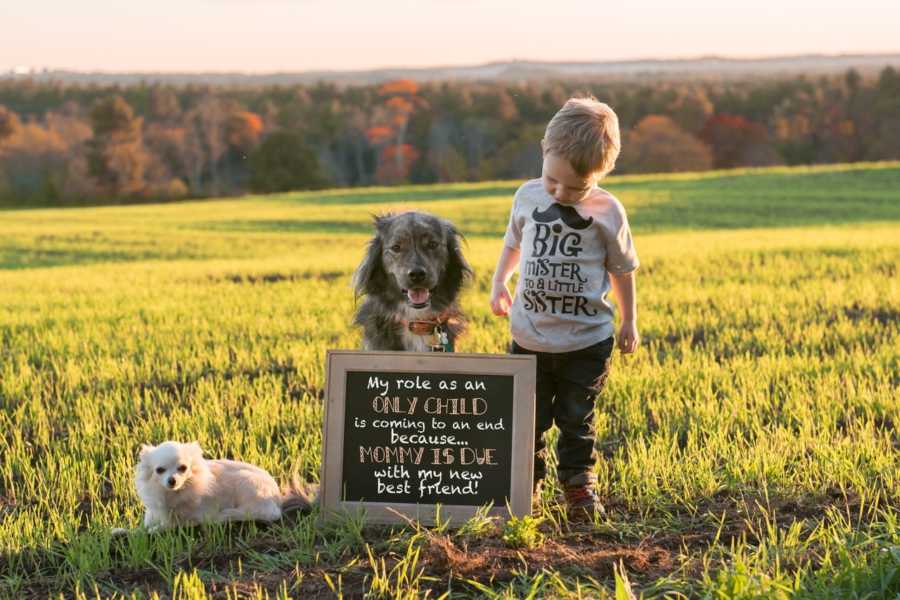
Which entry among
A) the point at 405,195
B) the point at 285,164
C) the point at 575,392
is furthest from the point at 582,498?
the point at 285,164

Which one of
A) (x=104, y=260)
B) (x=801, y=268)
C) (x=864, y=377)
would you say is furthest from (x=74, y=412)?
(x=104, y=260)

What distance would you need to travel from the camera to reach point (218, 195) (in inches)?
2721

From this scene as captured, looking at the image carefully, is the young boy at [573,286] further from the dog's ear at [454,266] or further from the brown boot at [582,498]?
the dog's ear at [454,266]

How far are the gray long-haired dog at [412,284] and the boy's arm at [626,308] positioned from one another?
3.29 ft

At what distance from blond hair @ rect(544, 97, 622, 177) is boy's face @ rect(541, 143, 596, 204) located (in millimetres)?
27

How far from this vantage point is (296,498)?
464 centimetres

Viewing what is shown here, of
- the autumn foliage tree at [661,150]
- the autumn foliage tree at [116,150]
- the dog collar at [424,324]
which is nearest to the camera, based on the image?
the dog collar at [424,324]

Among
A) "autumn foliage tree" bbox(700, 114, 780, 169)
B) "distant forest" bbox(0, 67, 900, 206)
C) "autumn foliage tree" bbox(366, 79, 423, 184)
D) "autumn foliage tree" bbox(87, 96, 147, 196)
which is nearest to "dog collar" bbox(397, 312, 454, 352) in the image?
"distant forest" bbox(0, 67, 900, 206)

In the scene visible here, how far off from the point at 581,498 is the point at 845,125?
73.2 meters

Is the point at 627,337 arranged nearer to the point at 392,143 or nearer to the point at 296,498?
the point at 296,498

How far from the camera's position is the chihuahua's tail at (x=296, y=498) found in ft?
15.1

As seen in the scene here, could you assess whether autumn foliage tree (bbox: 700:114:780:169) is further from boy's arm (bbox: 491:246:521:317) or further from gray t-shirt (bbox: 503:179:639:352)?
gray t-shirt (bbox: 503:179:639:352)

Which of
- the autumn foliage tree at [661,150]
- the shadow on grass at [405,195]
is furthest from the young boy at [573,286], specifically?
the autumn foliage tree at [661,150]

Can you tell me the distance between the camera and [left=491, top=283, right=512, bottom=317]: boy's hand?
4.88 meters
